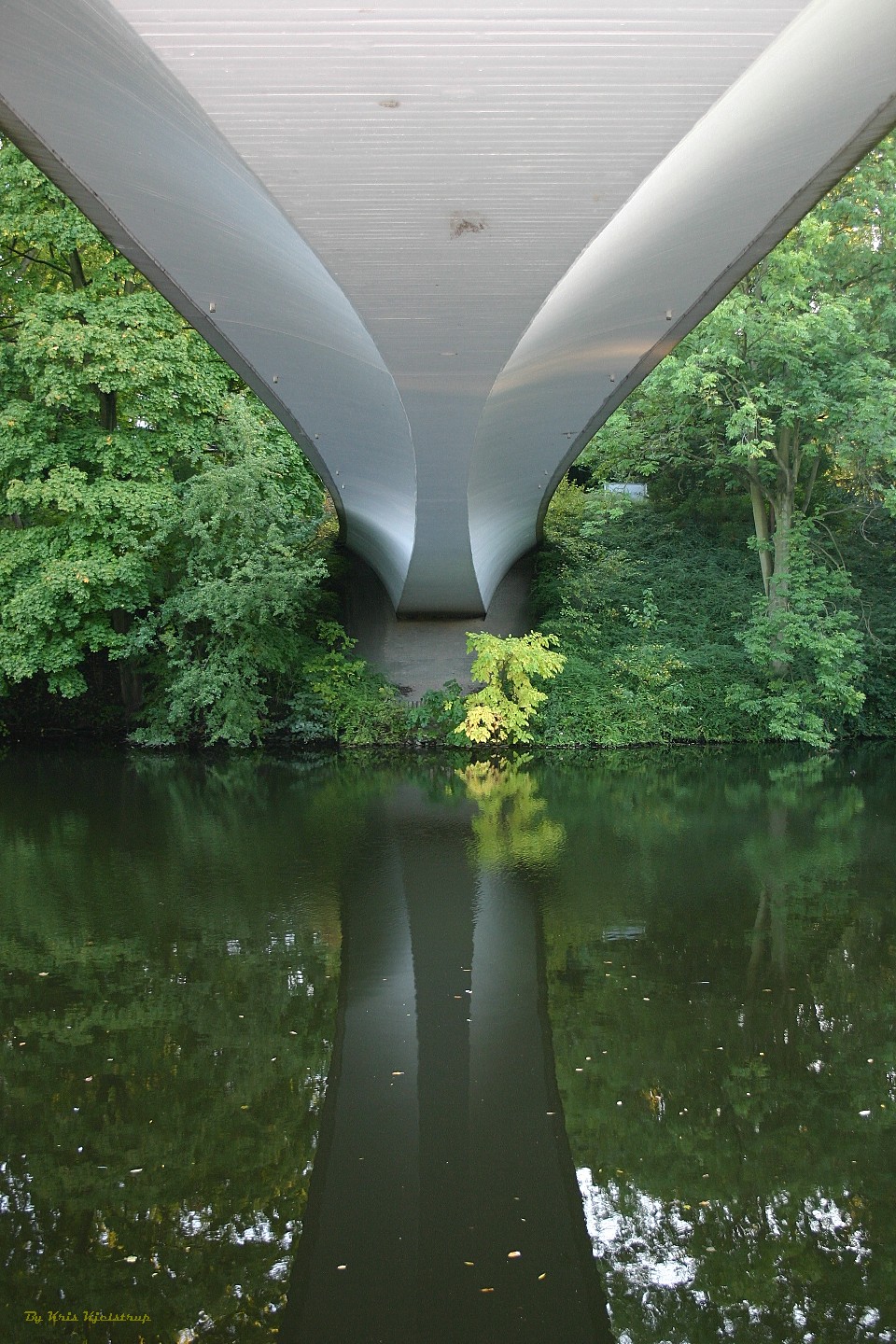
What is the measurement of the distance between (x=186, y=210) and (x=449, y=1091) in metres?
3.83

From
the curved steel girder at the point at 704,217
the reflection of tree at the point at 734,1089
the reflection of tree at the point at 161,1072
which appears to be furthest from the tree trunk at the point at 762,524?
the reflection of tree at the point at 161,1072

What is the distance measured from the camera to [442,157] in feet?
15.1

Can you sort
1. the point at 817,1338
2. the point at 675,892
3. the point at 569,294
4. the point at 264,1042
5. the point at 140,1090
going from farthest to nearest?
the point at 675,892
the point at 569,294
the point at 264,1042
the point at 140,1090
the point at 817,1338

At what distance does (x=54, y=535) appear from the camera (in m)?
14.9

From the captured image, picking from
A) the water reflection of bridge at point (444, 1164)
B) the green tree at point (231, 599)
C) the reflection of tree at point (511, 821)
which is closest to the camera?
the water reflection of bridge at point (444, 1164)

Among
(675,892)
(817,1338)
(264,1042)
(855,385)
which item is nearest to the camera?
(817,1338)

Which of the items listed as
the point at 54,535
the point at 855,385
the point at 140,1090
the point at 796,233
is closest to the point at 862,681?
the point at 855,385

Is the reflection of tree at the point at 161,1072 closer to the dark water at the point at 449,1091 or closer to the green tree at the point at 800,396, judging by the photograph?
the dark water at the point at 449,1091

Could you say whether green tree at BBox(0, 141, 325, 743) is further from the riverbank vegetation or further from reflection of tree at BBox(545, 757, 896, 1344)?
reflection of tree at BBox(545, 757, 896, 1344)

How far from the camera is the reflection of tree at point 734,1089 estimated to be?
10.4 feet

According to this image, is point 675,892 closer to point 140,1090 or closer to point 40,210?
point 140,1090

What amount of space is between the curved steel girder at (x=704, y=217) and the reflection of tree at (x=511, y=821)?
116 inches

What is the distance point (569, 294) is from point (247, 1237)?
449cm

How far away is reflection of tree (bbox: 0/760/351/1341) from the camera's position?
3217 millimetres
